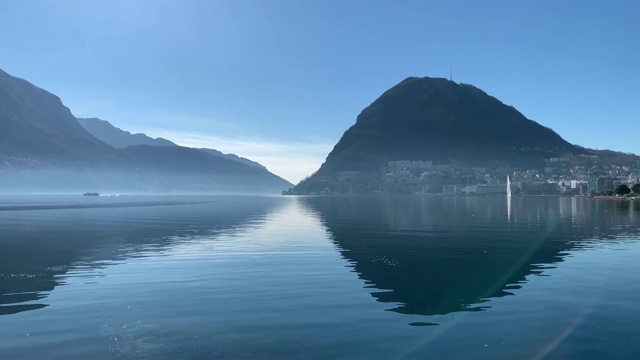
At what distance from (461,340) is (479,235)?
53146 mm

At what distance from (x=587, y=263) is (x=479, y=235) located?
2718cm

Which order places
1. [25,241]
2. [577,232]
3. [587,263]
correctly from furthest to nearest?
[577,232]
[25,241]
[587,263]

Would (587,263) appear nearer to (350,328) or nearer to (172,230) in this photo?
(350,328)

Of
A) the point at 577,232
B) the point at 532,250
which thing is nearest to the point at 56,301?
the point at 532,250

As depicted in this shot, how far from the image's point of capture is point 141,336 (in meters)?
22.5

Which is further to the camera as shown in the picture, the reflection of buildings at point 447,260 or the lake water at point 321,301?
the reflection of buildings at point 447,260

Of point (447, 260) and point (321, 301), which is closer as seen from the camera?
point (321, 301)

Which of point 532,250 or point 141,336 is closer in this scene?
point 141,336

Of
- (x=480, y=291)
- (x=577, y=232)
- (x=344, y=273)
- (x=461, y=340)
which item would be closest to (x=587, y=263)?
(x=480, y=291)

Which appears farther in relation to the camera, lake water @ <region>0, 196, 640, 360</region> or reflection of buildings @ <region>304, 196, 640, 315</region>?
reflection of buildings @ <region>304, 196, 640, 315</region>

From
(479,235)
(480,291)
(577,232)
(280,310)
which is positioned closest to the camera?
(280,310)

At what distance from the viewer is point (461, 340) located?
71.9 ft

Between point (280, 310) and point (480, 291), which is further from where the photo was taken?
point (480, 291)

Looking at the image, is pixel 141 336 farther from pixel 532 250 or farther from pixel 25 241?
pixel 25 241
